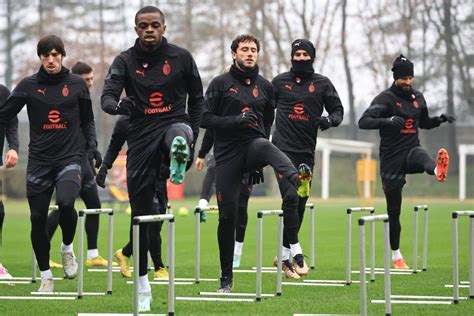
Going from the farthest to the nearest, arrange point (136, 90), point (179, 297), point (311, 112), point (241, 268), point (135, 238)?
point (241, 268) → point (311, 112) → point (179, 297) → point (136, 90) → point (135, 238)

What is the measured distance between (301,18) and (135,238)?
44.5 meters

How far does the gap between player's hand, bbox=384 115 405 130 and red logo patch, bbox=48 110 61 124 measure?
4418 millimetres

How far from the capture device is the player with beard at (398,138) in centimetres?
1477

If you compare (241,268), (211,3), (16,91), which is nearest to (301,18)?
(211,3)

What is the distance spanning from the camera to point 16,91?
1161 cm

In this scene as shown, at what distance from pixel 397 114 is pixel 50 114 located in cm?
495

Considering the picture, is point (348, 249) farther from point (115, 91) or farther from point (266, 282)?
point (115, 91)

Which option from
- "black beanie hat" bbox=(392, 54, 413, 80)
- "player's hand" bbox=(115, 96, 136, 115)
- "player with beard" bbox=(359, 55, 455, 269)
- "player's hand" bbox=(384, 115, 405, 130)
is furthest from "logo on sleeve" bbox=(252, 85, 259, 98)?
"black beanie hat" bbox=(392, 54, 413, 80)

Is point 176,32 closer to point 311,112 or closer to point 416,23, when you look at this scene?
point 416,23

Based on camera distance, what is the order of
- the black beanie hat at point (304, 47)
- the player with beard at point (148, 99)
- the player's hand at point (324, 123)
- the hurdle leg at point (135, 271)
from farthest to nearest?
the black beanie hat at point (304, 47), the player's hand at point (324, 123), the player with beard at point (148, 99), the hurdle leg at point (135, 271)

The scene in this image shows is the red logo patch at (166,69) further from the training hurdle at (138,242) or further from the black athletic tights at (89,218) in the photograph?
the black athletic tights at (89,218)

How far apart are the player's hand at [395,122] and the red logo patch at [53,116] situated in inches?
174

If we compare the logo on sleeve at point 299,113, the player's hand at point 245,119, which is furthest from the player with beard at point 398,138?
the player's hand at point 245,119

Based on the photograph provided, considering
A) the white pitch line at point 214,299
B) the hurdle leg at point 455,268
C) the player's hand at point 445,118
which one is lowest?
the white pitch line at point 214,299
